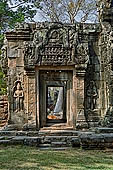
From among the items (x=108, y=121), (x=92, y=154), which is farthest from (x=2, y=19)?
(x=92, y=154)

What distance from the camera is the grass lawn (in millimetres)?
6078

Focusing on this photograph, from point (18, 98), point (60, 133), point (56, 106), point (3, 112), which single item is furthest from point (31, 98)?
point (56, 106)

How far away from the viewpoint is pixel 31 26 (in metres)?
11.9

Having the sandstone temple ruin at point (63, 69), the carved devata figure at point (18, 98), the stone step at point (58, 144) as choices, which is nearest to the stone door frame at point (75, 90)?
the sandstone temple ruin at point (63, 69)

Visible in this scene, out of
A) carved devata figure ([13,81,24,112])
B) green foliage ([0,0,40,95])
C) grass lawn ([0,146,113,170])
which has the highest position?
green foliage ([0,0,40,95])

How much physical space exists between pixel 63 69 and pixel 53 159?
5499mm

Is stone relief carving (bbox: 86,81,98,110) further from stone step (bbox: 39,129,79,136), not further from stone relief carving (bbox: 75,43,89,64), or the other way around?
stone step (bbox: 39,129,79,136)

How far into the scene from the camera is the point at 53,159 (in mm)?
6891

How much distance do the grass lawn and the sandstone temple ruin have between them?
356 cm

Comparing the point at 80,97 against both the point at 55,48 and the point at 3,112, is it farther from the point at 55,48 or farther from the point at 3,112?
the point at 3,112

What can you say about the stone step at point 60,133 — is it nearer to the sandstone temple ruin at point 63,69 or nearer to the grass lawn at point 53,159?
the sandstone temple ruin at point 63,69

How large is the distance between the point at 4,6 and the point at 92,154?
1249 centimetres

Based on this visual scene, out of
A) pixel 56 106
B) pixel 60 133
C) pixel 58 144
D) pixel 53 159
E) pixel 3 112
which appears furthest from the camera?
pixel 56 106

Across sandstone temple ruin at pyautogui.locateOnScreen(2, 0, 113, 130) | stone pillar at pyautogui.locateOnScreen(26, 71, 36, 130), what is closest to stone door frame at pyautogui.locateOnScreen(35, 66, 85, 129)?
sandstone temple ruin at pyautogui.locateOnScreen(2, 0, 113, 130)
